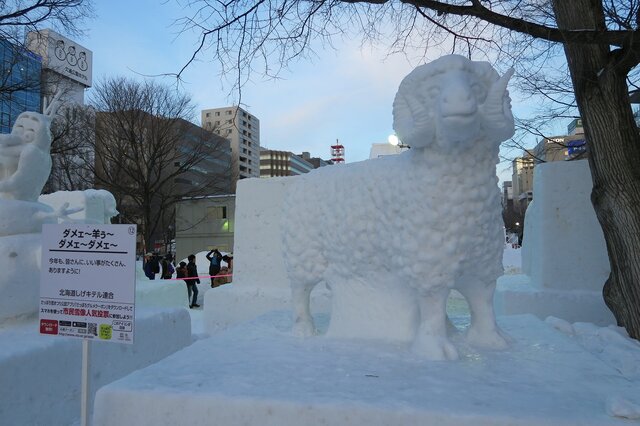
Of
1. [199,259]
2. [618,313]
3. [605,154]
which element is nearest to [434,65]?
[605,154]

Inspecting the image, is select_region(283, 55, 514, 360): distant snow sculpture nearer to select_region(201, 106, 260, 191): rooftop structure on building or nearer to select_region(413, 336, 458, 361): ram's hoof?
select_region(413, 336, 458, 361): ram's hoof

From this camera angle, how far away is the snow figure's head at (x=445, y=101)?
221cm

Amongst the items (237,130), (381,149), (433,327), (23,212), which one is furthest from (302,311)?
(381,149)

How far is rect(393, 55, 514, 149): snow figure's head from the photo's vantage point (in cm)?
221

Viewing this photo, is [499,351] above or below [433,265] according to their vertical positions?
below

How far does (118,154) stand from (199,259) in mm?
4050

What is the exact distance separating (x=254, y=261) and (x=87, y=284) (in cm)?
372

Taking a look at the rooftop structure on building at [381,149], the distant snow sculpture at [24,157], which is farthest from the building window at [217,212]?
the distant snow sculpture at [24,157]

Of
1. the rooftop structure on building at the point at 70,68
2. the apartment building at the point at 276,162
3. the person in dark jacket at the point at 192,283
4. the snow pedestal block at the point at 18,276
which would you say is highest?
the apartment building at the point at 276,162

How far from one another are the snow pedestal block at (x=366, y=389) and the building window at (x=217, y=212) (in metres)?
17.0

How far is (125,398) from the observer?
1.97 metres

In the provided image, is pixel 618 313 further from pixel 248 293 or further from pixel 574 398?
pixel 248 293

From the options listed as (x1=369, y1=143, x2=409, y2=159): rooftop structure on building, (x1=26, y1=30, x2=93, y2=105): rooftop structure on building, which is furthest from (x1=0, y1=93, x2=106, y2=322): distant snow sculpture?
(x1=369, y1=143, x2=409, y2=159): rooftop structure on building

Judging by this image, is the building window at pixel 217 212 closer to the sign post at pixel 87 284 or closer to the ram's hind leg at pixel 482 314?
the ram's hind leg at pixel 482 314
